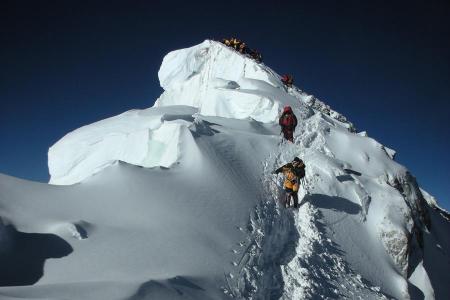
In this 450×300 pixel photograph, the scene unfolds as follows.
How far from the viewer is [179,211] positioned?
30.3ft

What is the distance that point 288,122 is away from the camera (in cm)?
1577

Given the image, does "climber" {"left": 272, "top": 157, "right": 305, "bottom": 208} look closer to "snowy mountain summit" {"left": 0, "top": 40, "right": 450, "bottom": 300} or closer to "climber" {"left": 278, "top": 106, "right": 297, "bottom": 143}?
"snowy mountain summit" {"left": 0, "top": 40, "right": 450, "bottom": 300}

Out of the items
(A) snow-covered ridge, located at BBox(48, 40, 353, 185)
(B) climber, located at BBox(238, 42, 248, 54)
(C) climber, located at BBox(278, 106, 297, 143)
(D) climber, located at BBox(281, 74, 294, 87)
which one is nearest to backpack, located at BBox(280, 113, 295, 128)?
(C) climber, located at BBox(278, 106, 297, 143)

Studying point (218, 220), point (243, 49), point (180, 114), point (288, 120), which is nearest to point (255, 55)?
point (243, 49)

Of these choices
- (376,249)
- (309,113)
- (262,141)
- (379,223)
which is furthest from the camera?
(309,113)

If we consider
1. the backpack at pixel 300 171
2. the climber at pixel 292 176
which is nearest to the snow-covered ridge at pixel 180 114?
the climber at pixel 292 176

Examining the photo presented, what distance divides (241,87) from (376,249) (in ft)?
44.0

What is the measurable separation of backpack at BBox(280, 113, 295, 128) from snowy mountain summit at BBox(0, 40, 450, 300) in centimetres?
83

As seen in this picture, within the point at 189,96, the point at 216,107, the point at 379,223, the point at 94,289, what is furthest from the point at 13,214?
the point at 189,96

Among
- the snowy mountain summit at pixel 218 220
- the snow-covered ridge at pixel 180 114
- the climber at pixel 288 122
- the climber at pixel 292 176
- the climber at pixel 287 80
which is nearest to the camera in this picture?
the snowy mountain summit at pixel 218 220

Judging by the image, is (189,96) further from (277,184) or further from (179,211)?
(179,211)

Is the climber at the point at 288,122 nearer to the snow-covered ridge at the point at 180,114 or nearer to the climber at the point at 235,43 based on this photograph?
the snow-covered ridge at the point at 180,114

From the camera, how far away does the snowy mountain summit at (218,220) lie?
22.7ft

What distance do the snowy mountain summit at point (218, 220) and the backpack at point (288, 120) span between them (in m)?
0.83
